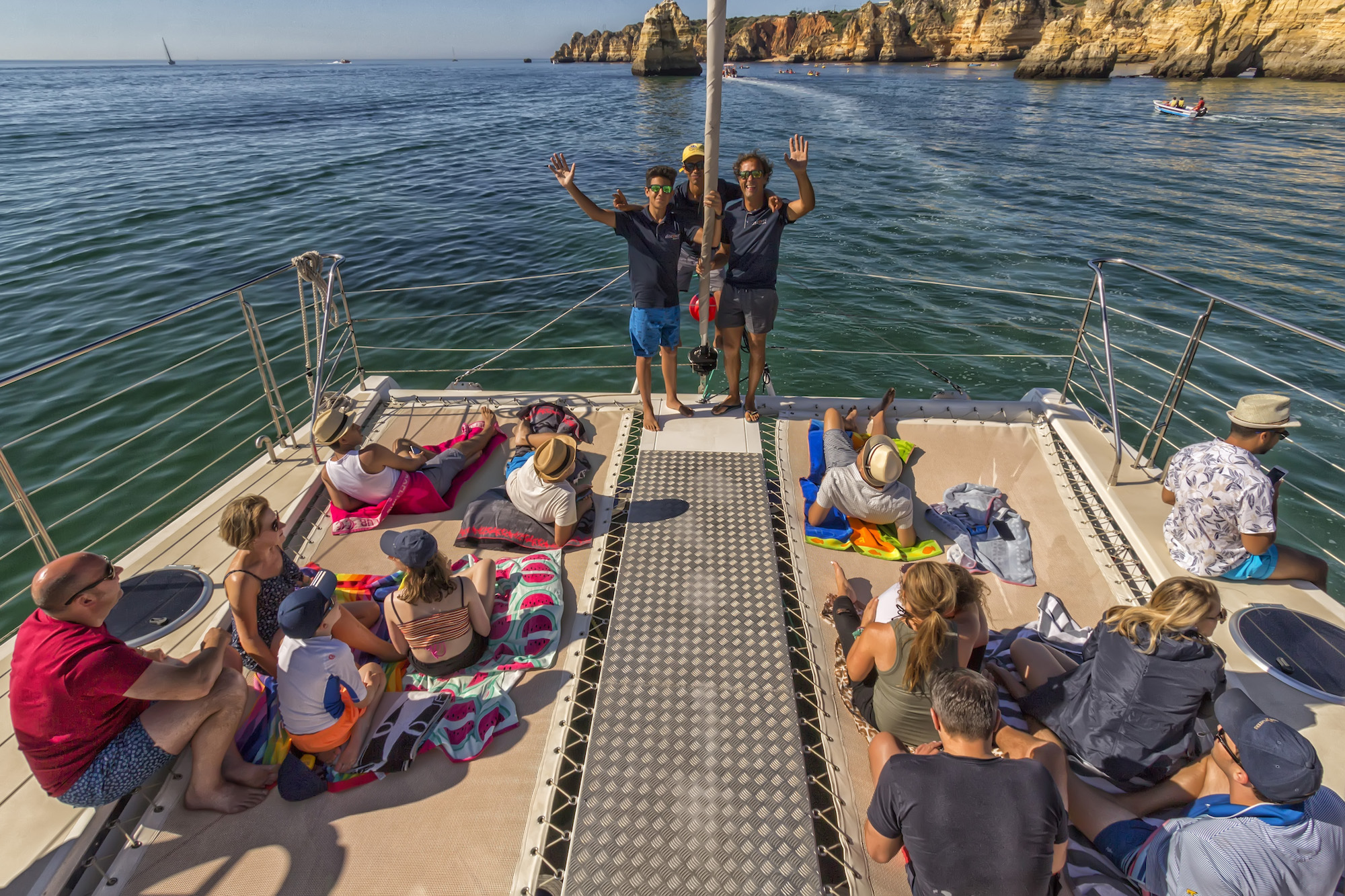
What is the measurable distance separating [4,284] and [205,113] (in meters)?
34.7

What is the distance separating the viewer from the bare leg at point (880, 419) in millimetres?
4629

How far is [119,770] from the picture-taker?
2.37 m

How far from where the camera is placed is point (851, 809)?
254 cm

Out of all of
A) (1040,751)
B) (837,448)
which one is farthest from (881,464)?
(1040,751)

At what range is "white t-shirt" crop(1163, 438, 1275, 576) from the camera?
3303 millimetres

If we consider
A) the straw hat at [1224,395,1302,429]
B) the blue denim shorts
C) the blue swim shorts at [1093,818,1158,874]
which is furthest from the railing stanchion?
the straw hat at [1224,395,1302,429]

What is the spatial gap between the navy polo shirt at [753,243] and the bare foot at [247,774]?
164 inches

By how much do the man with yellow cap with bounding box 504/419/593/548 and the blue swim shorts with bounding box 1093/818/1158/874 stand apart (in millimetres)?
2973

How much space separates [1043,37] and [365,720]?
9163 cm

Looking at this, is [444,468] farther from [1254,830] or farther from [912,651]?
[1254,830]

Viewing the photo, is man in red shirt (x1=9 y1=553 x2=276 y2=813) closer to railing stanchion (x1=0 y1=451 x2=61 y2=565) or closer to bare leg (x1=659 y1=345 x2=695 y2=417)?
railing stanchion (x1=0 y1=451 x2=61 y2=565)

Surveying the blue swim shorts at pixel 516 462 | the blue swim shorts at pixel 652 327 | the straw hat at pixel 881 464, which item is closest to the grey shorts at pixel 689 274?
the blue swim shorts at pixel 652 327

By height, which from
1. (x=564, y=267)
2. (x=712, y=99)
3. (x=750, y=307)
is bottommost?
(x=564, y=267)

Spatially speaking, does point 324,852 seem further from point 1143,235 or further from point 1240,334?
point 1143,235
